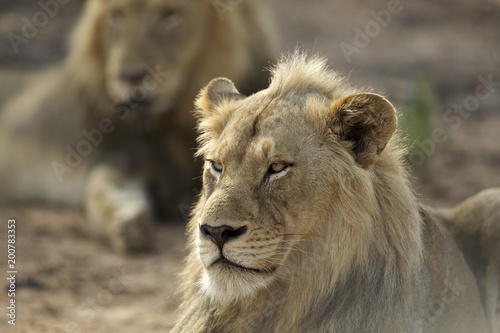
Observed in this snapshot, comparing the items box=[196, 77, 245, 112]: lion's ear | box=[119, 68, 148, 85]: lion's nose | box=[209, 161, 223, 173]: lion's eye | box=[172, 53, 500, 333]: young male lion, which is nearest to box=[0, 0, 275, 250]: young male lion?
box=[119, 68, 148, 85]: lion's nose

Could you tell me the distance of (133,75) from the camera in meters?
7.21

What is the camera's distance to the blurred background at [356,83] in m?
6.00

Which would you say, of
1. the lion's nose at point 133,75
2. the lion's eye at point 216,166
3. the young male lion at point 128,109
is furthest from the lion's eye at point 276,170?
the lion's nose at point 133,75

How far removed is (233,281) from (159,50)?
4084 millimetres

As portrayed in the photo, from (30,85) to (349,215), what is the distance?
613 cm

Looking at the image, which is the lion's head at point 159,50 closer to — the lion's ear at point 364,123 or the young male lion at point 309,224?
the young male lion at point 309,224

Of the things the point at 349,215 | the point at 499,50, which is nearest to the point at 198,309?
Result: the point at 349,215

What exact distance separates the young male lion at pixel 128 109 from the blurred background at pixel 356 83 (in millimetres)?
309

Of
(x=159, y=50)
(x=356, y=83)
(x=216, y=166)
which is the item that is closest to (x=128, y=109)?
(x=159, y=50)

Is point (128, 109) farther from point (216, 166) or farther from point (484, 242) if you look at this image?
point (216, 166)

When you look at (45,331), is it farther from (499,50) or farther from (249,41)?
(499,50)

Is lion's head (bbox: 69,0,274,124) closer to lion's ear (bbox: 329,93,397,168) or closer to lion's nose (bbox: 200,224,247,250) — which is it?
lion's ear (bbox: 329,93,397,168)

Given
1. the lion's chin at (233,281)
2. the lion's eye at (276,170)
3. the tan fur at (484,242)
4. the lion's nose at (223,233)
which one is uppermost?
the lion's eye at (276,170)

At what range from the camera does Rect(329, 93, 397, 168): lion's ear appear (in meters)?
3.64
